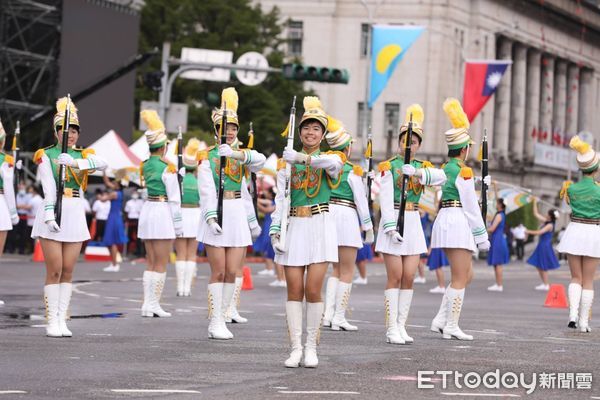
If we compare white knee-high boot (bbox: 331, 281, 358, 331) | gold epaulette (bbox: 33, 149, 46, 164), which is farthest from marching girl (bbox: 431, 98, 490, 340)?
gold epaulette (bbox: 33, 149, 46, 164)

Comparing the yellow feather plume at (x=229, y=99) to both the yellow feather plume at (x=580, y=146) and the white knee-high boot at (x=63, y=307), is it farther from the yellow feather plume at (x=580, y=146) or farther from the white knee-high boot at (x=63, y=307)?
the yellow feather plume at (x=580, y=146)

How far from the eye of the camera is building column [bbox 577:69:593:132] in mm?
113688

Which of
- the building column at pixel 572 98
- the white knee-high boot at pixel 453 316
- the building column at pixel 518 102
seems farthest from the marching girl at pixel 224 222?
the building column at pixel 572 98

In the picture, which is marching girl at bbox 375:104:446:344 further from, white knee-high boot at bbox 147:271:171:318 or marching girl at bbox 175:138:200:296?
marching girl at bbox 175:138:200:296

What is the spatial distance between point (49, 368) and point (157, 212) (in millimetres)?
6505

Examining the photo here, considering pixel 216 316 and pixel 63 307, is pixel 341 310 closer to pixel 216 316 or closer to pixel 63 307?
pixel 216 316

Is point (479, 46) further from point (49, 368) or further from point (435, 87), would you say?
point (49, 368)

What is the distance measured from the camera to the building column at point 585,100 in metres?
114

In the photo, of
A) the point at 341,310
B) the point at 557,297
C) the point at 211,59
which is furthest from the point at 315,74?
the point at 341,310

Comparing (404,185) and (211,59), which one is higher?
(211,59)

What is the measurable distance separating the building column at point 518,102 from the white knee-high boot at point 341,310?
83932mm

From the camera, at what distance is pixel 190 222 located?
896 inches

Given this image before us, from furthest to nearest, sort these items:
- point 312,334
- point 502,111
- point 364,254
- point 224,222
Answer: point 502,111, point 364,254, point 224,222, point 312,334

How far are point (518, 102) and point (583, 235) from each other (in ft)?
275
